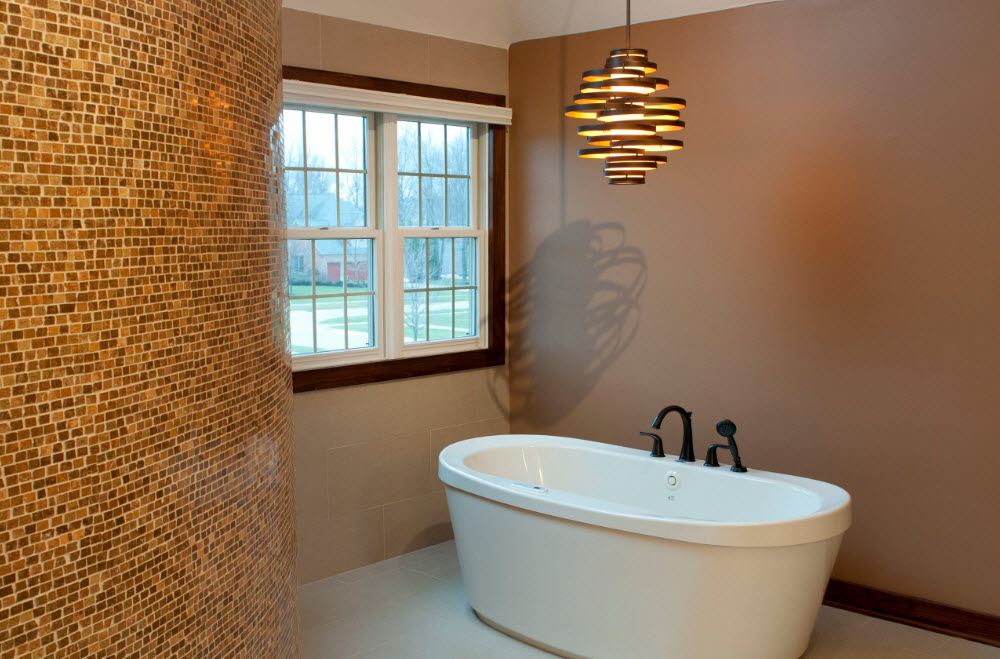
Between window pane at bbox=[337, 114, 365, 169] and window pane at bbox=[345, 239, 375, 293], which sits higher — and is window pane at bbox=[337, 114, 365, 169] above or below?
above

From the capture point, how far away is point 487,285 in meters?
5.08

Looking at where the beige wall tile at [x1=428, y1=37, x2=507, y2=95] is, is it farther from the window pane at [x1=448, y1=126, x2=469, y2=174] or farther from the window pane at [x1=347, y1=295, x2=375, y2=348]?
the window pane at [x1=347, y1=295, x2=375, y2=348]

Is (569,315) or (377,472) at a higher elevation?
(569,315)

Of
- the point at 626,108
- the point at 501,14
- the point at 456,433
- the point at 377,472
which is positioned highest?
the point at 501,14

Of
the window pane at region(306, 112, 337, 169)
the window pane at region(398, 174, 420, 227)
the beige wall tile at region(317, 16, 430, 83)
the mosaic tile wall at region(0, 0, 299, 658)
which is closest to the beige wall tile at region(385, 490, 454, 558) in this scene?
the window pane at region(398, 174, 420, 227)

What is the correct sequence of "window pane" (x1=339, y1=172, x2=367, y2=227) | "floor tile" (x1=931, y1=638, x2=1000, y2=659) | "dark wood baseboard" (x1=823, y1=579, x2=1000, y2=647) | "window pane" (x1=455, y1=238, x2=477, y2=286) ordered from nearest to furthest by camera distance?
"floor tile" (x1=931, y1=638, x2=1000, y2=659), "dark wood baseboard" (x1=823, y1=579, x2=1000, y2=647), "window pane" (x1=339, y1=172, x2=367, y2=227), "window pane" (x1=455, y1=238, x2=477, y2=286)

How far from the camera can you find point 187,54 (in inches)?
36.1

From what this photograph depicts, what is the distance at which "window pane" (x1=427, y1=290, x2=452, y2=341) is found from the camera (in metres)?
4.89

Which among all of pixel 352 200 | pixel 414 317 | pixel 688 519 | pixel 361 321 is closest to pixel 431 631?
pixel 688 519

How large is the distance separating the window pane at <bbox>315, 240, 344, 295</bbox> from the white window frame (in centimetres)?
6

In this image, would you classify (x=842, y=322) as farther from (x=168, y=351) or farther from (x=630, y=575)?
(x=168, y=351)

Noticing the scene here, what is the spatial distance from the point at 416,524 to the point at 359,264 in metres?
1.46

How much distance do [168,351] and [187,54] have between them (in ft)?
1.02

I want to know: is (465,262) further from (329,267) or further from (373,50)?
(373,50)
